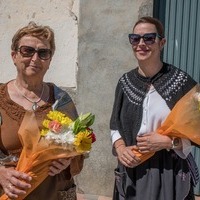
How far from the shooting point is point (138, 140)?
3.43 metres

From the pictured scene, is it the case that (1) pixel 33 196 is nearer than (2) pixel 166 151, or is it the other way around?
(1) pixel 33 196

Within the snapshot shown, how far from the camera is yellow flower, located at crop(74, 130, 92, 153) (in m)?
2.84

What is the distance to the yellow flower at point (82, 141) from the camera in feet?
9.32

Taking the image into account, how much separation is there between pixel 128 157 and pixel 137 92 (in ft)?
1.48

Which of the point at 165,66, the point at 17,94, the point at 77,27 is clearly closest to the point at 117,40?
the point at 77,27

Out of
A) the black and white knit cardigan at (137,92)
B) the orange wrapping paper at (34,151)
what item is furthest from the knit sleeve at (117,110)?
the orange wrapping paper at (34,151)

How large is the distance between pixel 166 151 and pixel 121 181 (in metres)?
0.39

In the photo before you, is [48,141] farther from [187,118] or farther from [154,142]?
[187,118]

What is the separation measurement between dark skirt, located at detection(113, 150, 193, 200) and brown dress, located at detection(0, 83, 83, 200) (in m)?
0.59

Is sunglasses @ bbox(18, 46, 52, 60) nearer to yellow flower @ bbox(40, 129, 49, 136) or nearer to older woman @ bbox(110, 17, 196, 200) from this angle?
yellow flower @ bbox(40, 129, 49, 136)

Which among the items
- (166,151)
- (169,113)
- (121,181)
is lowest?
(121,181)

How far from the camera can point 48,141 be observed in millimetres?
2840

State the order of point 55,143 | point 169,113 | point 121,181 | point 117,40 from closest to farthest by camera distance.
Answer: point 55,143, point 169,113, point 121,181, point 117,40

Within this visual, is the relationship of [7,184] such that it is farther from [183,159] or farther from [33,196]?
[183,159]
